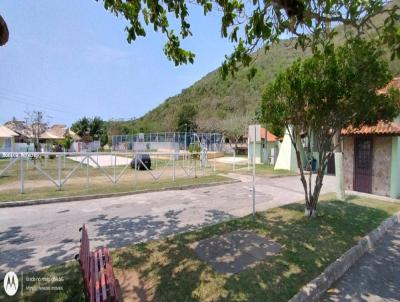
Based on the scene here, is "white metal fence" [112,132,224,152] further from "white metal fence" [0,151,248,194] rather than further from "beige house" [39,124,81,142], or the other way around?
"beige house" [39,124,81,142]

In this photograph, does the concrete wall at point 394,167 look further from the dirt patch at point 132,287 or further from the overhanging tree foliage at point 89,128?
the overhanging tree foliage at point 89,128

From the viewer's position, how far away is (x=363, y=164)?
11766mm

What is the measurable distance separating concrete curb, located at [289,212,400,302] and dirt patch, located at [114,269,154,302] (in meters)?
1.90

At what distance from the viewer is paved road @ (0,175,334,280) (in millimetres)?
4953

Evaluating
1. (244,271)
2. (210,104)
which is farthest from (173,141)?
(210,104)

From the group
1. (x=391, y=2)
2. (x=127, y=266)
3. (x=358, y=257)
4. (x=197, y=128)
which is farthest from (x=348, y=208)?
(x=197, y=128)

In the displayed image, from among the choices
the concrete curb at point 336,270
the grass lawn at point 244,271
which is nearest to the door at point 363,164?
the grass lawn at point 244,271

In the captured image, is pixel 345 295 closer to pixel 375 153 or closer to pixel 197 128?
pixel 375 153

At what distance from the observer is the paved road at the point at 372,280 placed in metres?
3.78

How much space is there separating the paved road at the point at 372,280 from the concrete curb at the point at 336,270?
0.27 ft

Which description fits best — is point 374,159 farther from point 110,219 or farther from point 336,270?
point 110,219

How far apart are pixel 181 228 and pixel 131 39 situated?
4.34 metres

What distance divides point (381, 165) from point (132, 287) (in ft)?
37.6

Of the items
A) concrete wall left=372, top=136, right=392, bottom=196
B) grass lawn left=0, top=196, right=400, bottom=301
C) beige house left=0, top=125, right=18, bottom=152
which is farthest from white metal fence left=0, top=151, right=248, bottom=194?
beige house left=0, top=125, right=18, bottom=152
